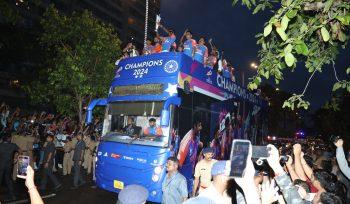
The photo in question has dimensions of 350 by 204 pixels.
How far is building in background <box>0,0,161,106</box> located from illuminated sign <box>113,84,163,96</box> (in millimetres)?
3554

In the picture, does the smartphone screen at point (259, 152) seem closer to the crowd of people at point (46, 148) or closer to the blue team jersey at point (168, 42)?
the blue team jersey at point (168, 42)

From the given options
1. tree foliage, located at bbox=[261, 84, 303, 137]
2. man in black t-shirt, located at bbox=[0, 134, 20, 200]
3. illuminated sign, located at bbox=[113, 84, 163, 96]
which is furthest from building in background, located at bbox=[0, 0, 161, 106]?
tree foliage, located at bbox=[261, 84, 303, 137]

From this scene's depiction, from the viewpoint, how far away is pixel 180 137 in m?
8.34

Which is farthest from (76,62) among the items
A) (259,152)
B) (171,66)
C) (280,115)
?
(280,115)

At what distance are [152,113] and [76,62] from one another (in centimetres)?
1643

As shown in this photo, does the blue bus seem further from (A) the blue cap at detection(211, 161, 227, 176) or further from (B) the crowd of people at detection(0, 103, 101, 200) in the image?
(A) the blue cap at detection(211, 161, 227, 176)

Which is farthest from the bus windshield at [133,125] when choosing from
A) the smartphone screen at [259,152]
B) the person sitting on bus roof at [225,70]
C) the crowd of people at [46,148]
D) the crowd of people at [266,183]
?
the smartphone screen at [259,152]

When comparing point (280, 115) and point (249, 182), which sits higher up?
point (280, 115)

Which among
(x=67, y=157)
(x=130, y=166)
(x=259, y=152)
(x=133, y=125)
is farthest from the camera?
(x=67, y=157)

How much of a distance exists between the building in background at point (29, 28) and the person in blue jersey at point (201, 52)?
5124 millimetres

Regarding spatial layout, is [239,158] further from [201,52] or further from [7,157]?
[7,157]

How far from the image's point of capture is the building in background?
19.2m

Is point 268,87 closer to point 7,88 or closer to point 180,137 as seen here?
point 7,88

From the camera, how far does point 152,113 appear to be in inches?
331
